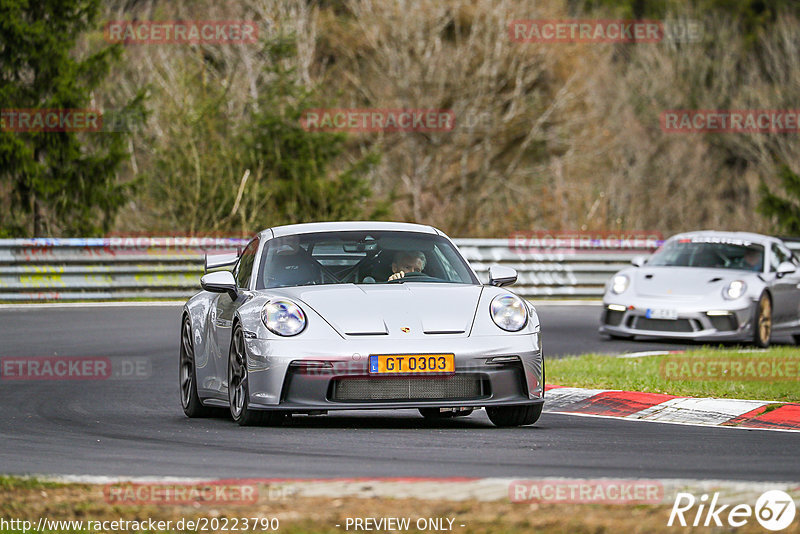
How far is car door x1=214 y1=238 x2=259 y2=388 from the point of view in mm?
10000

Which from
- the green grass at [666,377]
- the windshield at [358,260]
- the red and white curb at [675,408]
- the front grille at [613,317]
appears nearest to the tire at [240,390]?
the windshield at [358,260]

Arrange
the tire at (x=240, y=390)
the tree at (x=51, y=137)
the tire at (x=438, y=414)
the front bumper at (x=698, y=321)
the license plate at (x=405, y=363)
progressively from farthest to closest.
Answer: the tree at (x=51, y=137), the front bumper at (x=698, y=321), the tire at (x=438, y=414), the tire at (x=240, y=390), the license plate at (x=405, y=363)

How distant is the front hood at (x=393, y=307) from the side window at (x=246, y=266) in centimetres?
74

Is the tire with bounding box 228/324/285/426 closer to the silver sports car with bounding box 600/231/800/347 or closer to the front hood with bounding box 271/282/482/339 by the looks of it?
the front hood with bounding box 271/282/482/339

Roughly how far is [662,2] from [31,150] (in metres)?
43.3

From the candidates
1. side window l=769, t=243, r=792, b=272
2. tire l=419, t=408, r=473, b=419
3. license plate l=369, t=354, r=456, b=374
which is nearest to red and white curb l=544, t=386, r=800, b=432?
tire l=419, t=408, r=473, b=419

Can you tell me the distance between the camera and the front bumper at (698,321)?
17.8 m

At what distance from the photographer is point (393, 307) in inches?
364

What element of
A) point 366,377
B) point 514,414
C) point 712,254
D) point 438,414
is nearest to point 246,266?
point 438,414

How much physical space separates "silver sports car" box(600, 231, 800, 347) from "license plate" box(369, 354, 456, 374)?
30.3 feet

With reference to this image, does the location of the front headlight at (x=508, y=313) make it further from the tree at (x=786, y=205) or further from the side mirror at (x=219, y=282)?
the tree at (x=786, y=205)

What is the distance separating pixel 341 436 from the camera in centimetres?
888

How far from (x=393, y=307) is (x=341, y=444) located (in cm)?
116

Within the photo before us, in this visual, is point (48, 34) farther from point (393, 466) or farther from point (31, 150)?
point (393, 466)
